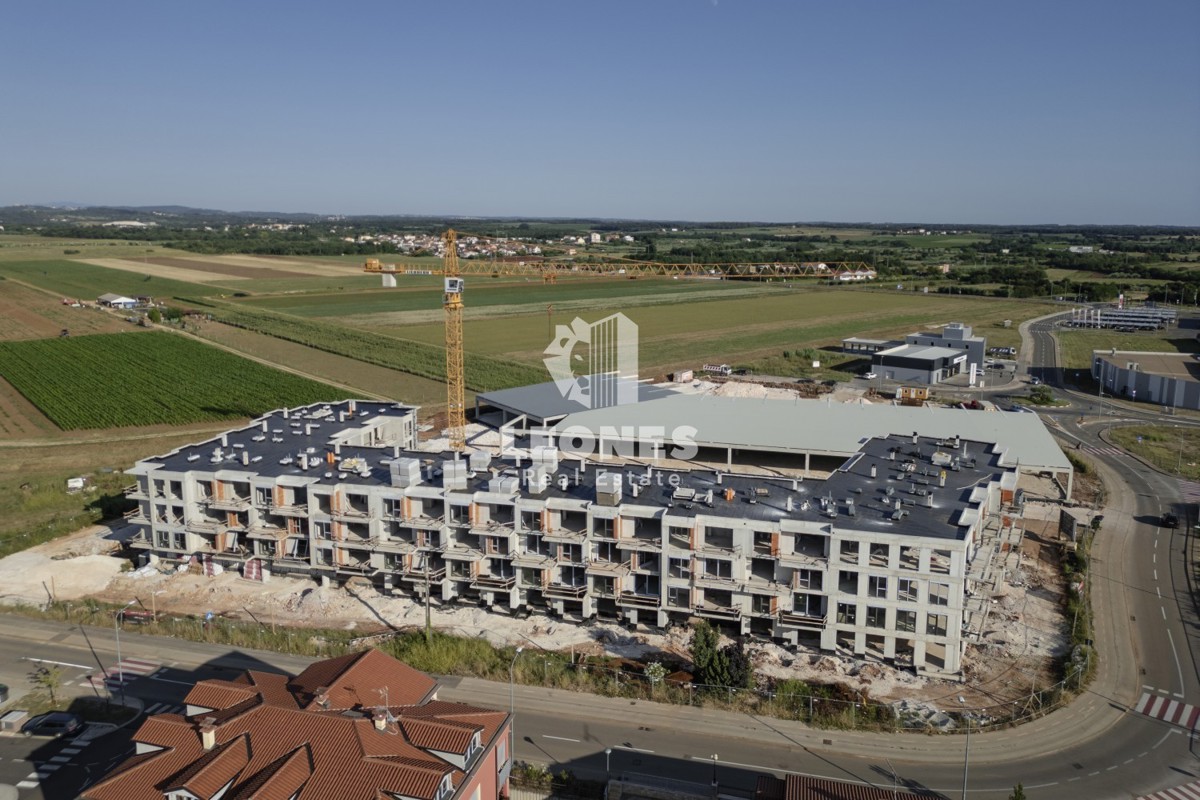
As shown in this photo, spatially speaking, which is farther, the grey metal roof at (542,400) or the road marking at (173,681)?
the grey metal roof at (542,400)

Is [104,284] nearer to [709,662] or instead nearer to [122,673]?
[122,673]

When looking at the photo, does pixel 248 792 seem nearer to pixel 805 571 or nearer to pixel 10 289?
pixel 805 571

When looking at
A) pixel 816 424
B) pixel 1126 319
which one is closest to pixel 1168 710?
pixel 816 424

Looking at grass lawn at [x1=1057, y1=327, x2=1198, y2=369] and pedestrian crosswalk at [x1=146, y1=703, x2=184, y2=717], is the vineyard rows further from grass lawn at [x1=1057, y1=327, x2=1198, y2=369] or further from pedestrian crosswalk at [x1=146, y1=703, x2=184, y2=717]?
grass lawn at [x1=1057, y1=327, x2=1198, y2=369]

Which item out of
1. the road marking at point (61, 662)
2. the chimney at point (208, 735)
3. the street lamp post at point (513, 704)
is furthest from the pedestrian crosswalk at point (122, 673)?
the street lamp post at point (513, 704)

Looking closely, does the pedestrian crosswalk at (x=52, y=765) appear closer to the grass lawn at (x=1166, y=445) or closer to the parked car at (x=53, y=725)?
the parked car at (x=53, y=725)
